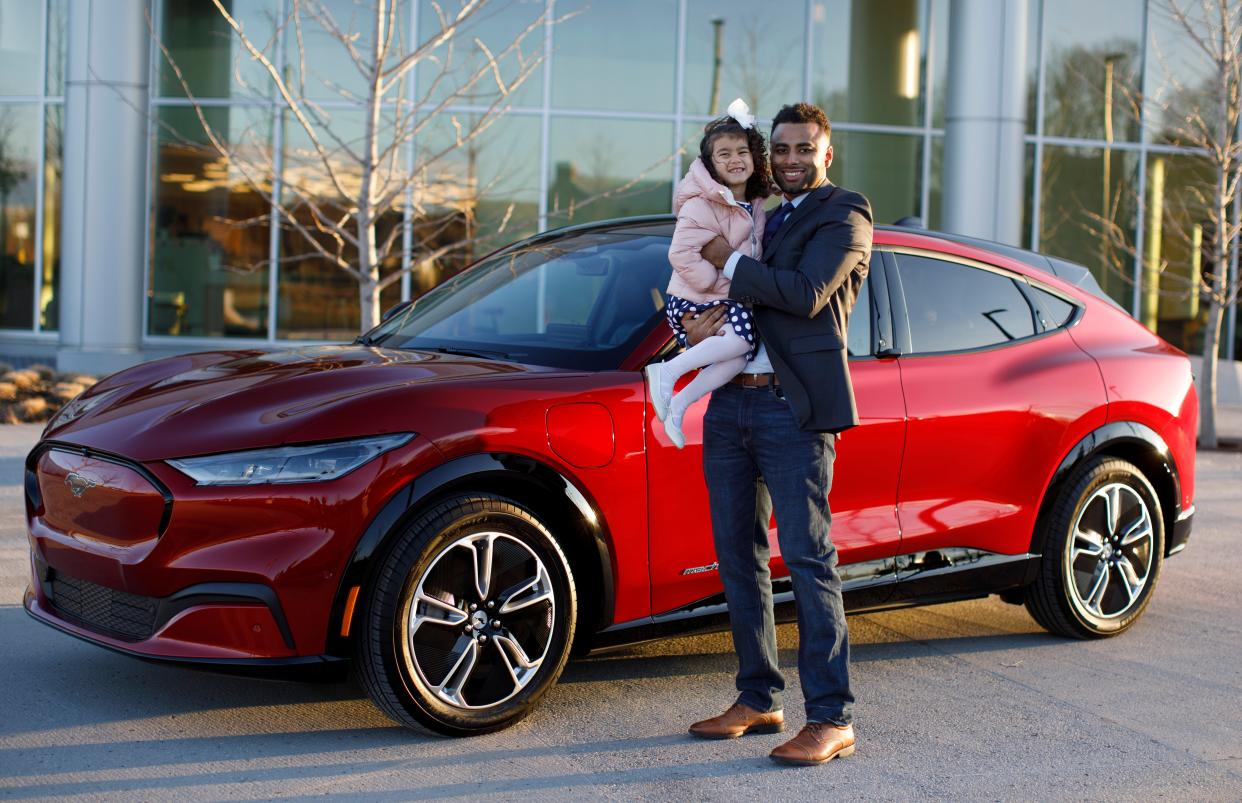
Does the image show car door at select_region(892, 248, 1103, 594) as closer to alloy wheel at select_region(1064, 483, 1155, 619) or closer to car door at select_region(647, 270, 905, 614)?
car door at select_region(647, 270, 905, 614)

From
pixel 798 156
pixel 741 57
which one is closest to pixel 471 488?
pixel 798 156

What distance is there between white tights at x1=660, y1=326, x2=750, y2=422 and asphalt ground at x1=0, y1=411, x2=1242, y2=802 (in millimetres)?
1070

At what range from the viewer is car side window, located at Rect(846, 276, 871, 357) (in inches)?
195

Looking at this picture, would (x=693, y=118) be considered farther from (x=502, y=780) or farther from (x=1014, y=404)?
(x=502, y=780)

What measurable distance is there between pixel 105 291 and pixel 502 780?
44.4 ft

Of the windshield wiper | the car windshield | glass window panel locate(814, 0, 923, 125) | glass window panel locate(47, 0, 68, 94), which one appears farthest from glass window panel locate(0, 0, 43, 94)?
the windshield wiper

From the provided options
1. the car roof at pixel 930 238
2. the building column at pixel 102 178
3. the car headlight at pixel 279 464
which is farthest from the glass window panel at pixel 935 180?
the car headlight at pixel 279 464

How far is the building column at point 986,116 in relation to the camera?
15.9 meters

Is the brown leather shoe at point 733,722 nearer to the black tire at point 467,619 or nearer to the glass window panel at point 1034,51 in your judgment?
the black tire at point 467,619

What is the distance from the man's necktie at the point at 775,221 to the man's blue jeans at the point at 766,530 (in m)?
0.46

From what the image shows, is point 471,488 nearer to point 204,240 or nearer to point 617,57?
point 617,57

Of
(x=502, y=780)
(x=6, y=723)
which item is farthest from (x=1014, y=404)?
(x=6, y=723)

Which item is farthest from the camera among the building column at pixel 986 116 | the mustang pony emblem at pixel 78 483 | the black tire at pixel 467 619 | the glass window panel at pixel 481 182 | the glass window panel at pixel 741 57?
the glass window panel at pixel 741 57

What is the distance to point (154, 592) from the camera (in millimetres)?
3924
